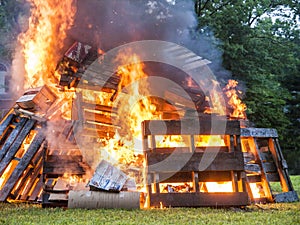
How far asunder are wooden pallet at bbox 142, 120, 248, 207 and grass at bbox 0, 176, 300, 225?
0.26m

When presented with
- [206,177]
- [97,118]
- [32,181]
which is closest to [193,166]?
[206,177]

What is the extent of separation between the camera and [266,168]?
7836mm

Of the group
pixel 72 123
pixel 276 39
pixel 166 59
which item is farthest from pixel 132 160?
pixel 276 39

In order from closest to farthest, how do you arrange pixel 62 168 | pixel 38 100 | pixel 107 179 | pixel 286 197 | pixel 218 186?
1. pixel 107 179
2. pixel 62 168
3. pixel 218 186
4. pixel 286 197
5. pixel 38 100

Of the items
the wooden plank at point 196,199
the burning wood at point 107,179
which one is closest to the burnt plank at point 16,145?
the burning wood at point 107,179

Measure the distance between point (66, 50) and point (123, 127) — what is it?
2.53 m

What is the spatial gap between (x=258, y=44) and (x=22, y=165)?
10292 millimetres

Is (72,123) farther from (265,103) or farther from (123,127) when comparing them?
(265,103)

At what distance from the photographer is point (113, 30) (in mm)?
9086

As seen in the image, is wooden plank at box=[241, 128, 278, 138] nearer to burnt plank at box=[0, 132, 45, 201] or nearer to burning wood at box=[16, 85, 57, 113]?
burnt plank at box=[0, 132, 45, 201]

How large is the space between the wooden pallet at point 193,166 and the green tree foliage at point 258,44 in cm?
637

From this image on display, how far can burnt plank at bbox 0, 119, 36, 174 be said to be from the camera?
7.50 metres

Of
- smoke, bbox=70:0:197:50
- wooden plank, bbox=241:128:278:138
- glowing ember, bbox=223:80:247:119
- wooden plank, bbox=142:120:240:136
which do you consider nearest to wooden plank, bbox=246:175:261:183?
wooden plank, bbox=241:128:278:138

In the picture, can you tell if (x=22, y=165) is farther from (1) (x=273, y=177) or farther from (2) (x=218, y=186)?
(1) (x=273, y=177)
